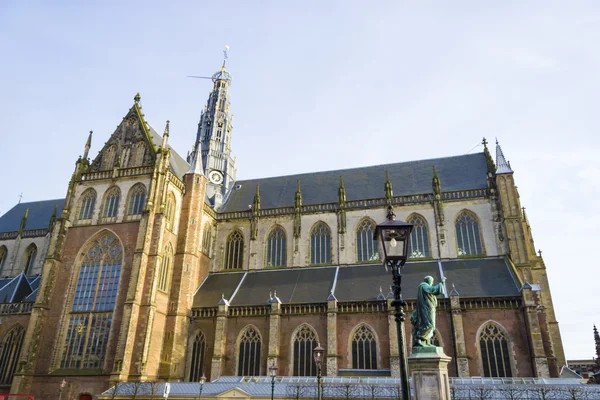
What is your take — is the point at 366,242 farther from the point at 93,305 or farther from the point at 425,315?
the point at 425,315

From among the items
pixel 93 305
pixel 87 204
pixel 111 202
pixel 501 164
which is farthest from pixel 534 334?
pixel 87 204

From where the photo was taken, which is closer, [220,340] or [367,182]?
[220,340]

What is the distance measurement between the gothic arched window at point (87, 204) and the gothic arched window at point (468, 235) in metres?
28.1

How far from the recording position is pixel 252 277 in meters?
36.2

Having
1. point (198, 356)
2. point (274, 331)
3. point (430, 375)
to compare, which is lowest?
point (430, 375)

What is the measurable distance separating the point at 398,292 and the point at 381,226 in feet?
4.71

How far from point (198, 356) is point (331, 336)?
977 centimetres

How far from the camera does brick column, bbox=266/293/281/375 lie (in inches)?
1139

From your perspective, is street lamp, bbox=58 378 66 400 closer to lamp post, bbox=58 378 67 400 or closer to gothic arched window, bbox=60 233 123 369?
lamp post, bbox=58 378 67 400

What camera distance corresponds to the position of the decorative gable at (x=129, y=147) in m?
35.2

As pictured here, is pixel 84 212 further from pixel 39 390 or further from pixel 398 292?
pixel 398 292

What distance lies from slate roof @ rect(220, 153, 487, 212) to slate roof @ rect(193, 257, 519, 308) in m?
6.73

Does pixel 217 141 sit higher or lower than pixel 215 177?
higher

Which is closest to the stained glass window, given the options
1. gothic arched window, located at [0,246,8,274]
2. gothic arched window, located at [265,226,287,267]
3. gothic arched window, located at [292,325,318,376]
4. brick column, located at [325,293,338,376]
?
gothic arched window, located at [0,246,8,274]
